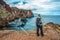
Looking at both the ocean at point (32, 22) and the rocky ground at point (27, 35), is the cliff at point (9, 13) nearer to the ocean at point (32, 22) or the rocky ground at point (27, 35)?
the ocean at point (32, 22)

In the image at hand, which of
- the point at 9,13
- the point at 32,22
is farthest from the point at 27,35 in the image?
the point at 9,13

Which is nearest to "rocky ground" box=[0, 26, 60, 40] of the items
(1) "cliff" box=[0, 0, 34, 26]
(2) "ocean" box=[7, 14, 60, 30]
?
(2) "ocean" box=[7, 14, 60, 30]

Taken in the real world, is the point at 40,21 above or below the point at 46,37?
above

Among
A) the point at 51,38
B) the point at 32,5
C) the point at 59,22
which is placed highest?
the point at 32,5

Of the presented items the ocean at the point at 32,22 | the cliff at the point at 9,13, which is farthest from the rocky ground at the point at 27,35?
the cliff at the point at 9,13

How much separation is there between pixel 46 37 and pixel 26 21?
538 mm

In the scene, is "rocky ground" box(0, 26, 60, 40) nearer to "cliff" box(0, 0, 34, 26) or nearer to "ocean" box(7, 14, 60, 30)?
"ocean" box(7, 14, 60, 30)

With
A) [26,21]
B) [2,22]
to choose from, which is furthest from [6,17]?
[26,21]

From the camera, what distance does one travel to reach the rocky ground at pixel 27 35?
3389 mm

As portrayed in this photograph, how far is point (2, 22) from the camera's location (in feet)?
11.5

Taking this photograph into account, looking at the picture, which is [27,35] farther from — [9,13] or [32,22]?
[9,13]

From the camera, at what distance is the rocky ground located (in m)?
3.39

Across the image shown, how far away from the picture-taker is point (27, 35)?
343 cm

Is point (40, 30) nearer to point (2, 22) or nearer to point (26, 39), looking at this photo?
point (26, 39)
